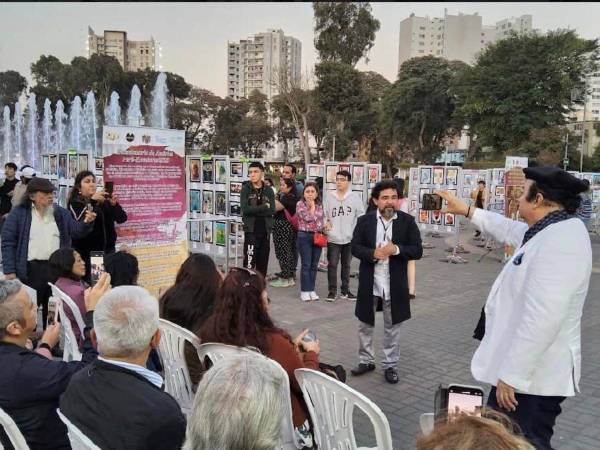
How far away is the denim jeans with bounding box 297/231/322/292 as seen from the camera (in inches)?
310

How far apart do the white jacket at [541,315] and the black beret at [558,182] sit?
0.16 meters

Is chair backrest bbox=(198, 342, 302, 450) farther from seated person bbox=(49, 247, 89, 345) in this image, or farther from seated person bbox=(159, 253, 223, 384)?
seated person bbox=(49, 247, 89, 345)

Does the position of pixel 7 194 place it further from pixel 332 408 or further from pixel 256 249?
pixel 332 408

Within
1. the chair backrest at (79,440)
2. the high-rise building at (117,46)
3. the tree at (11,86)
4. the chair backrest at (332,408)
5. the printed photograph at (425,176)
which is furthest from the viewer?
the high-rise building at (117,46)

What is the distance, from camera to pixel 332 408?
88.0 inches

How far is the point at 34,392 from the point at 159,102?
184 feet

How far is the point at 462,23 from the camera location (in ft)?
443

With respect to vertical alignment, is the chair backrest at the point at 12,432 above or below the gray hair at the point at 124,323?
below

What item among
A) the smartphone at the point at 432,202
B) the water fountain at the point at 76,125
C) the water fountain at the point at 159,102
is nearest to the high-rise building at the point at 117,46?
the water fountain at the point at 159,102

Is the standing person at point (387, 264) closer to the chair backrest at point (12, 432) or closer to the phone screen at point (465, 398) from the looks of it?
the phone screen at point (465, 398)

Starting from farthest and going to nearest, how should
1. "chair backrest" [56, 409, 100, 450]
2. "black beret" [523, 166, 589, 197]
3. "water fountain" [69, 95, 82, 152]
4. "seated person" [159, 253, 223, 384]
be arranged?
"water fountain" [69, 95, 82, 152] < "seated person" [159, 253, 223, 384] < "black beret" [523, 166, 589, 197] < "chair backrest" [56, 409, 100, 450]

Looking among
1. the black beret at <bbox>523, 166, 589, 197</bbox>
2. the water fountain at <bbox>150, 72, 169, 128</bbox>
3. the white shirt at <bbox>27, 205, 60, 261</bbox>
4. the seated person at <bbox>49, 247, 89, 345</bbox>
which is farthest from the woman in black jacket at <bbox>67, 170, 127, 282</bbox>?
the water fountain at <bbox>150, 72, 169, 128</bbox>

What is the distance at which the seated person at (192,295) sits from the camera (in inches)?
132

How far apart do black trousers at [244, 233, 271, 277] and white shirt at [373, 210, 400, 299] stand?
3501 millimetres
